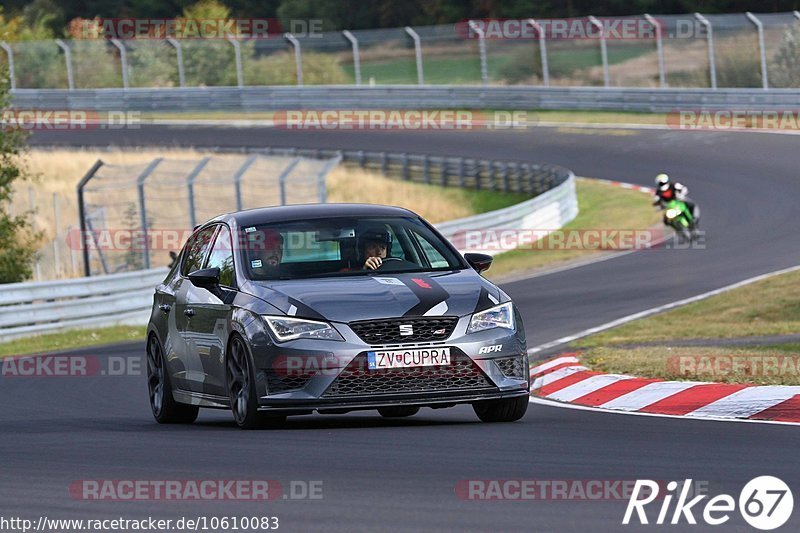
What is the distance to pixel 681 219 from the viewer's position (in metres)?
26.1

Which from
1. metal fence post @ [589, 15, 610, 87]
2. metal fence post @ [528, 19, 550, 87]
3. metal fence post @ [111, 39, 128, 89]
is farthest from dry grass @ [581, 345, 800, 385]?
metal fence post @ [111, 39, 128, 89]

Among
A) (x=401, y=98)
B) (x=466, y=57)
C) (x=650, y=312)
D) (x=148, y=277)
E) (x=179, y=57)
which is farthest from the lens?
(x=179, y=57)

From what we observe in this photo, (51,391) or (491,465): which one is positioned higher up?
→ (491,465)

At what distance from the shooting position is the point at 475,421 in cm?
1011

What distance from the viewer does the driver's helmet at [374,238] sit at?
10.3 m

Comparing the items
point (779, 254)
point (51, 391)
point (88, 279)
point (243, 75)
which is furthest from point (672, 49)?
point (51, 391)

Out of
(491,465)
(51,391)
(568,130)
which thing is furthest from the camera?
(568,130)

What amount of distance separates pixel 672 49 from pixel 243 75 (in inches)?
656

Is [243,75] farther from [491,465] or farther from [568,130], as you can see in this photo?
[491,465]

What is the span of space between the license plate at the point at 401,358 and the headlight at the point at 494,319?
310mm

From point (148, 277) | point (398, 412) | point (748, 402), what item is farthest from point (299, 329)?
point (148, 277)

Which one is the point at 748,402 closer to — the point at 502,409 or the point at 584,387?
the point at 502,409

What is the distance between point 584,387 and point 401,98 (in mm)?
40015

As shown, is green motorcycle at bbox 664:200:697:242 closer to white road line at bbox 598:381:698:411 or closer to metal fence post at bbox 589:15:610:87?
white road line at bbox 598:381:698:411
